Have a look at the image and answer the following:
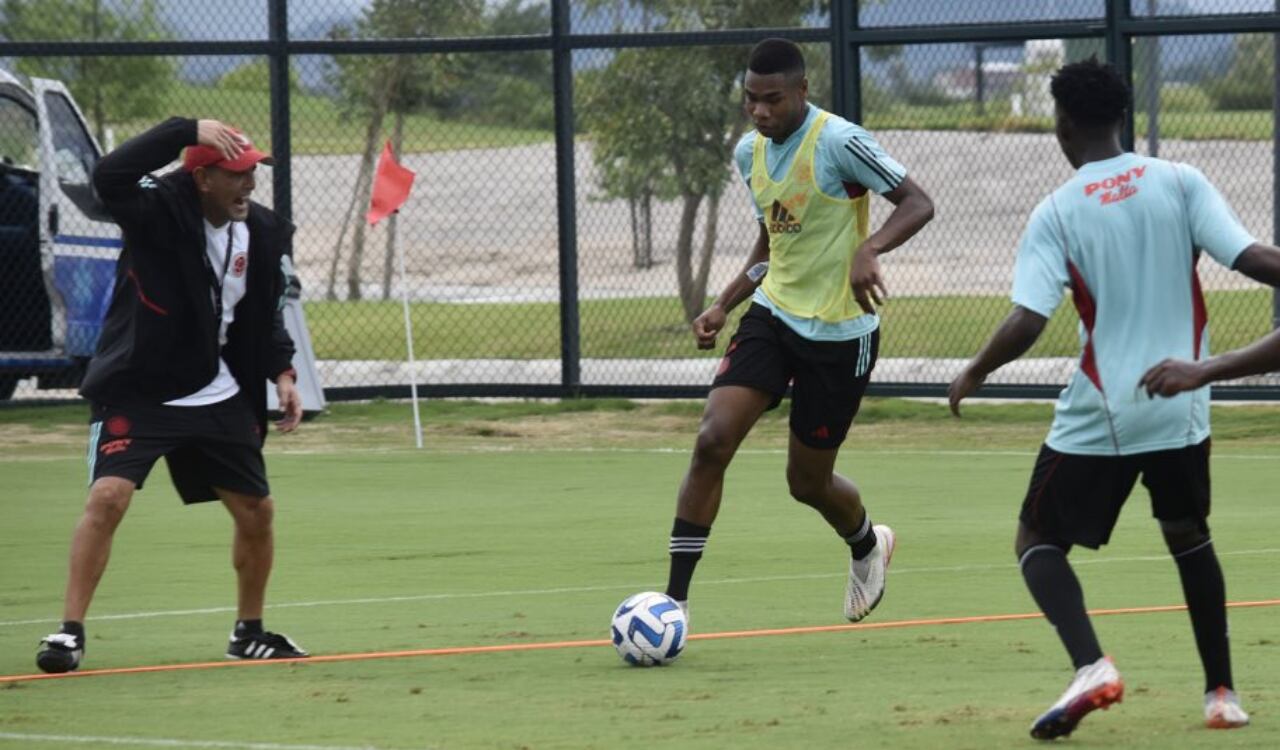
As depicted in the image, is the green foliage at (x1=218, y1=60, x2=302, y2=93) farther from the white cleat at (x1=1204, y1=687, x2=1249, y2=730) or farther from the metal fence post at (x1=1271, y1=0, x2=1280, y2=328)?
the white cleat at (x1=1204, y1=687, x2=1249, y2=730)

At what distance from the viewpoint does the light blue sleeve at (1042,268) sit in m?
6.30

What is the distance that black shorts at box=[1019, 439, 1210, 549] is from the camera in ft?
Answer: 21.0

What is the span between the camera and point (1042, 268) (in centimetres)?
633

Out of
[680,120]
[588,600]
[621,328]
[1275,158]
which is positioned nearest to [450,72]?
[680,120]

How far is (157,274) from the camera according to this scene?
26.9 ft

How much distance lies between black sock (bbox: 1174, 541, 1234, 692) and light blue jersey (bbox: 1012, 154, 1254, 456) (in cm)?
40

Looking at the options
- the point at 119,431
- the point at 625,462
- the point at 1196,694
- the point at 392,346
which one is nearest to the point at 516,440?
the point at 625,462

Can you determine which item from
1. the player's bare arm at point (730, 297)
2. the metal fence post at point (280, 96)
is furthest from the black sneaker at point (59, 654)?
the metal fence post at point (280, 96)

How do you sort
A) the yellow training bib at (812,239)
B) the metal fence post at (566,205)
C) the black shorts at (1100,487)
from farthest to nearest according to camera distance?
the metal fence post at (566,205), the yellow training bib at (812,239), the black shorts at (1100,487)

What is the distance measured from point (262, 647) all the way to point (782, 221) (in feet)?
8.01

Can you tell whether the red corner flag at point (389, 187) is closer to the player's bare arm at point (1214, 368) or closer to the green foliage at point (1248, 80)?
the green foliage at point (1248, 80)

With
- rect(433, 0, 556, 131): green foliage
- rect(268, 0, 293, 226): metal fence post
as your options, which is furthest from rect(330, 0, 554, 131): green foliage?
rect(268, 0, 293, 226): metal fence post

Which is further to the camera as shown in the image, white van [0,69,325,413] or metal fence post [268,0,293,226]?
metal fence post [268,0,293,226]

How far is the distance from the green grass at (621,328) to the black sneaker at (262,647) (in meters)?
11.1
